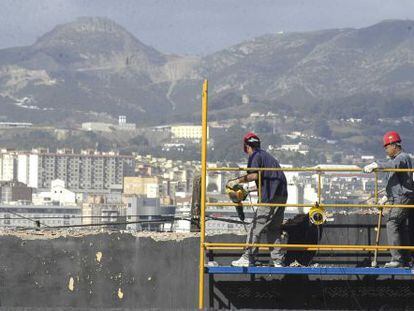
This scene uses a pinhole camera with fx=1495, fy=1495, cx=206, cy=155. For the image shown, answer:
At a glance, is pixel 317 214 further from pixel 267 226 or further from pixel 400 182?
pixel 400 182

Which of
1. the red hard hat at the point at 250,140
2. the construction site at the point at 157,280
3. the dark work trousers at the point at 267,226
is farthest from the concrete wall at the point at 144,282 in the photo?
the red hard hat at the point at 250,140

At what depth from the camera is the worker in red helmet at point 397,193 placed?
1168 cm

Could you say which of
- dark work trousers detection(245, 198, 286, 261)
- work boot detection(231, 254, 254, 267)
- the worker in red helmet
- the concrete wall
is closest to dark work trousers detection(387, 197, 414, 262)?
the worker in red helmet

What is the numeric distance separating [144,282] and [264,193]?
50.8 inches

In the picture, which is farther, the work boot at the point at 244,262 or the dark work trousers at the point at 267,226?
the dark work trousers at the point at 267,226

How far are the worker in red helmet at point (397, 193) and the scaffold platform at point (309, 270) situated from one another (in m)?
0.46

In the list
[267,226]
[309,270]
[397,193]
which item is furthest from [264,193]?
[397,193]

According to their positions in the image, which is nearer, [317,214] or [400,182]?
[317,214]

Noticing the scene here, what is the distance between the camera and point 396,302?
12.1 meters

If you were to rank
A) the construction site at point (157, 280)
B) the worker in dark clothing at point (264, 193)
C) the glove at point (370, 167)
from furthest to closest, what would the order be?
1. the construction site at point (157, 280)
2. the worker in dark clothing at point (264, 193)
3. the glove at point (370, 167)

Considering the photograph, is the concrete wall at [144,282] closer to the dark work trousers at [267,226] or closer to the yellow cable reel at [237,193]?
the dark work trousers at [267,226]

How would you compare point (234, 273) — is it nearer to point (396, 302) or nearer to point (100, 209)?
point (396, 302)

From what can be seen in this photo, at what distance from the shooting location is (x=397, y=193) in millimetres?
11781

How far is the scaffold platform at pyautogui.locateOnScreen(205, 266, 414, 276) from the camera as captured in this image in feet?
36.1
